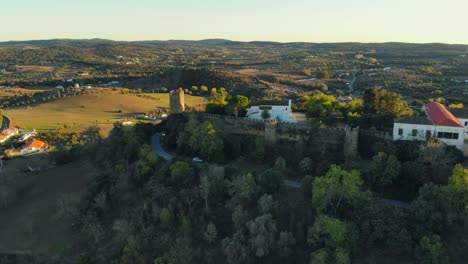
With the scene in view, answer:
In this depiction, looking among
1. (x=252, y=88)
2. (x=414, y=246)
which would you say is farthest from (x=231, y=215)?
(x=252, y=88)

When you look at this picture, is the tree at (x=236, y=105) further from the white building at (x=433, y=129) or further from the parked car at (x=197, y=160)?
the white building at (x=433, y=129)

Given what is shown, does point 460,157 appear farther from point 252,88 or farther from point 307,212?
point 252,88

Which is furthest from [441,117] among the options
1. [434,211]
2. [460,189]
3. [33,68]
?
[33,68]

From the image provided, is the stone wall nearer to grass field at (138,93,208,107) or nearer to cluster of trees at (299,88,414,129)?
cluster of trees at (299,88,414,129)

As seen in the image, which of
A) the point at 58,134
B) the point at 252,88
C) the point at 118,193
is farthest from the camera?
the point at 252,88

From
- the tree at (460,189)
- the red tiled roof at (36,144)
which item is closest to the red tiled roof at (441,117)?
the tree at (460,189)

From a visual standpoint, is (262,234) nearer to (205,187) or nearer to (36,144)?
(205,187)

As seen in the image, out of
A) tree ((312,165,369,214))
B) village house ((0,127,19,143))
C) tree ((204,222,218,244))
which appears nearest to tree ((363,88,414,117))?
tree ((312,165,369,214))
